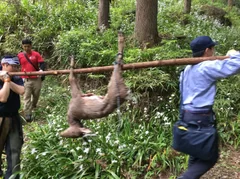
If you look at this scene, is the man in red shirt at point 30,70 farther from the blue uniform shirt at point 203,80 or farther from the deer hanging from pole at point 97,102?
the blue uniform shirt at point 203,80

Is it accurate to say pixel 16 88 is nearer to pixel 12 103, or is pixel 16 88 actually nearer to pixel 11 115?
pixel 12 103

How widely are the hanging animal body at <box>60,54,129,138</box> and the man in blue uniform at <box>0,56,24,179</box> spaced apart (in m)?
1.66

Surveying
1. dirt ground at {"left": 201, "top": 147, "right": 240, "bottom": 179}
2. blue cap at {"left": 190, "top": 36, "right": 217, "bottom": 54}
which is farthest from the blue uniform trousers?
dirt ground at {"left": 201, "top": 147, "right": 240, "bottom": 179}

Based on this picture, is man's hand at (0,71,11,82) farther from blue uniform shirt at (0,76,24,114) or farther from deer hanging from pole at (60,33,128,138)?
deer hanging from pole at (60,33,128,138)

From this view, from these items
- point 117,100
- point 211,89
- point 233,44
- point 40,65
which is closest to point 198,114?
point 211,89

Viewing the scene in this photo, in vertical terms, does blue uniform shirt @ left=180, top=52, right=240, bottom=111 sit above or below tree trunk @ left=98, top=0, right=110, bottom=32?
below

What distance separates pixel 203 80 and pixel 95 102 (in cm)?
115

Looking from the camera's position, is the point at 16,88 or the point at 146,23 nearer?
the point at 16,88

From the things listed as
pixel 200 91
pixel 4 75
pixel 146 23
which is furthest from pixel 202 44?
pixel 146 23

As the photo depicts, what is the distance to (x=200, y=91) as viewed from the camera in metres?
3.07

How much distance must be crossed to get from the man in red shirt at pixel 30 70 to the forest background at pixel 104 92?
303 mm

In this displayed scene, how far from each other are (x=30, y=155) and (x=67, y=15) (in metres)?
7.40

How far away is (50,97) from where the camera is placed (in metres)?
8.42

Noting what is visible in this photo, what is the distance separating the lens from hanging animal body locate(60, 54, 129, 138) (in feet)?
9.39
